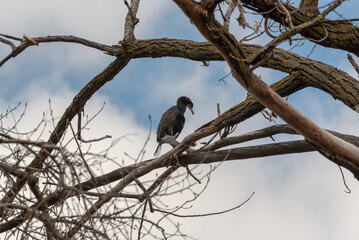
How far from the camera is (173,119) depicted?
8.64 metres

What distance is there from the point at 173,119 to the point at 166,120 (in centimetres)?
12

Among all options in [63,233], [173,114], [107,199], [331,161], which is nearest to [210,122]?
[331,161]

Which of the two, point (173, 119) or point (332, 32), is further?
point (173, 119)

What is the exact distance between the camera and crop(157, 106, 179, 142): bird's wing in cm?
861

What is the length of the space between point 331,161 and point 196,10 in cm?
217

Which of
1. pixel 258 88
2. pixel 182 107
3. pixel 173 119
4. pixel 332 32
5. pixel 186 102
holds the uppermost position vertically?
pixel 186 102

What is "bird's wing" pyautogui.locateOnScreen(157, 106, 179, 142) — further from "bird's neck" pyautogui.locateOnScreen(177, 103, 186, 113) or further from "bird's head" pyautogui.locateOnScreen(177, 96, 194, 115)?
"bird's head" pyautogui.locateOnScreen(177, 96, 194, 115)

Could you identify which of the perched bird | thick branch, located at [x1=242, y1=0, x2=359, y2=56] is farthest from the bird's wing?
thick branch, located at [x1=242, y1=0, x2=359, y2=56]

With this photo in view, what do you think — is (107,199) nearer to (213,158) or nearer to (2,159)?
(2,159)

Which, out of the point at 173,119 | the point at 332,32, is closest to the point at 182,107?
the point at 173,119

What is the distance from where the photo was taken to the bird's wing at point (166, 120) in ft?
28.2

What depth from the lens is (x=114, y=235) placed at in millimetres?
3783

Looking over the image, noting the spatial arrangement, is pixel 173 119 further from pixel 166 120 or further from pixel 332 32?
pixel 332 32

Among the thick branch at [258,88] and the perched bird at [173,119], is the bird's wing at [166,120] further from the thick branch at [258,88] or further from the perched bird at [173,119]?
the thick branch at [258,88]
